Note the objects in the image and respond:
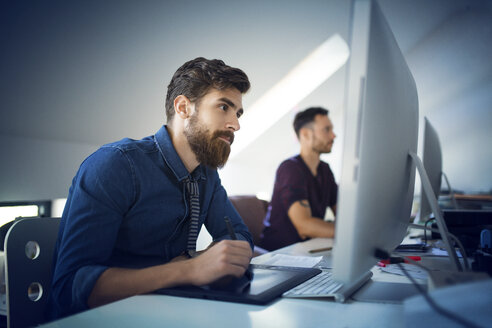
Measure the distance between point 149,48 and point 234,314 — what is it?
6.87ft

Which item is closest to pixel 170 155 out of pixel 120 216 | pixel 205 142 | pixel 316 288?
pixel 205 142

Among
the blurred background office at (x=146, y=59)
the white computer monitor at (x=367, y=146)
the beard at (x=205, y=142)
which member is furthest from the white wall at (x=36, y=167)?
the white computer monitor at (x=367, y=146)

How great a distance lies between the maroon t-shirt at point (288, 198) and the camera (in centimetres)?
196

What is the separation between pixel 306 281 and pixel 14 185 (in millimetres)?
2037

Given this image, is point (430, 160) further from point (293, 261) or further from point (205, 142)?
point (205, 142)

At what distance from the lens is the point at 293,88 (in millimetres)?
3779

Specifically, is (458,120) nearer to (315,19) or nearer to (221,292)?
(315,19)

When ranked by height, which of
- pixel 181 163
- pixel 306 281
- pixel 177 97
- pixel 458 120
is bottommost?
pixel 306 281

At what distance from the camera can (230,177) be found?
429 cm

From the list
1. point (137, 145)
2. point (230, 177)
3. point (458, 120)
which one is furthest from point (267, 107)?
point (137, 145)

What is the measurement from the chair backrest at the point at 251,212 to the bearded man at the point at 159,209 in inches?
23.9

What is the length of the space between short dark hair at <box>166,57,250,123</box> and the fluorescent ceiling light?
2419 millimetres

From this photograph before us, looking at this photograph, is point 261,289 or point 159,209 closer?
point 261,289

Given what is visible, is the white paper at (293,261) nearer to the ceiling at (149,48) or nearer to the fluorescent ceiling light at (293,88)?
the ceiling at (149,48)
